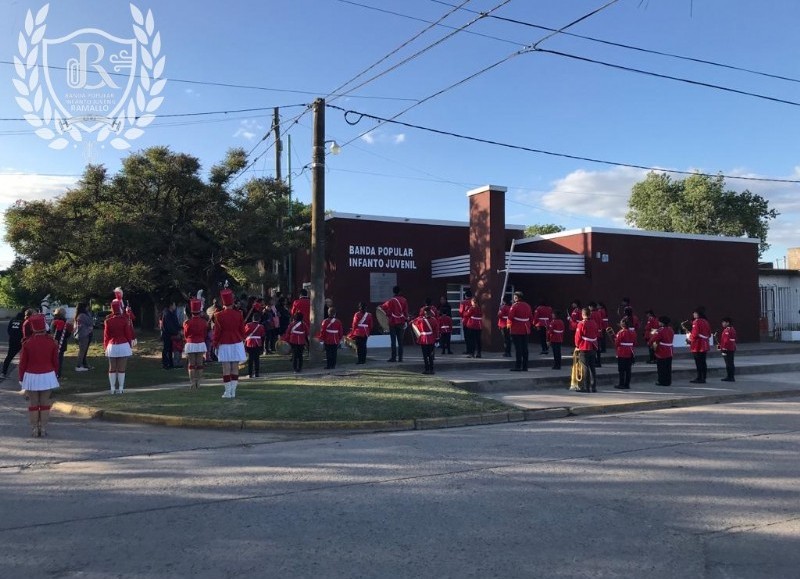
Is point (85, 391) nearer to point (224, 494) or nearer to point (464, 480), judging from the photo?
point (224, 494)

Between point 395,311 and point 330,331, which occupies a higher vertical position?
point 395,311

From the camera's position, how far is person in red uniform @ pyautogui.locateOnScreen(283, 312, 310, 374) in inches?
589

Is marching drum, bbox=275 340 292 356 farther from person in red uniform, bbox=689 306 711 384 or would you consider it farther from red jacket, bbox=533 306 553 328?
person in red uniform, bbox=689 306 711 384

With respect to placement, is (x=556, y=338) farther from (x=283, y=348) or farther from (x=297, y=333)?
(x=283, y=348)

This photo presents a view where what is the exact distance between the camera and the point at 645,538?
4.84 meters

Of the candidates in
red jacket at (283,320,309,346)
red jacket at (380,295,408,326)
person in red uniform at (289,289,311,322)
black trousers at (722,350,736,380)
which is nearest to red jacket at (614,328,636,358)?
black trousers at (722,350,736,380)

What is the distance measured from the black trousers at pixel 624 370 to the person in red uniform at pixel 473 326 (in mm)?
4448

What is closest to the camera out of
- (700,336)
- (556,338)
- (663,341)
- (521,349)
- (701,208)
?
(663,341)

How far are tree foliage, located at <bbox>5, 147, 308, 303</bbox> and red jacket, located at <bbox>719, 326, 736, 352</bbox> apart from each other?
42.2 feet

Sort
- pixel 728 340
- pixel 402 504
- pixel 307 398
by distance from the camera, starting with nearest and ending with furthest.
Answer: pixel 402 504 < pixel 307 398 < pixel 728 340

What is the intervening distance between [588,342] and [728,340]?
385 cm

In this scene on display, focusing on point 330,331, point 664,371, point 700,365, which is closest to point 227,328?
point 330,331

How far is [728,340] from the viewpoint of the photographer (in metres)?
14.4

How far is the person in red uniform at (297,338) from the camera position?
49.1ft
